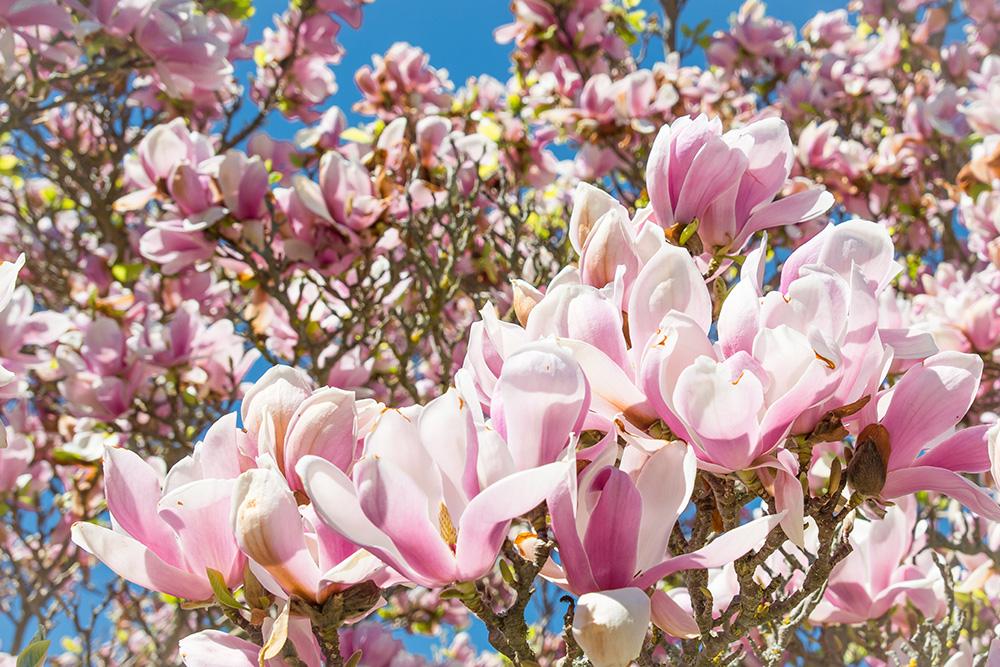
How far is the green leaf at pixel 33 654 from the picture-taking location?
2.78 ft

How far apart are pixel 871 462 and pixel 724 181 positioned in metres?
0.40

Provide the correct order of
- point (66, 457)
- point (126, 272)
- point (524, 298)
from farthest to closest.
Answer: point (126, 272) → point (66, 457) → point (524, 298)

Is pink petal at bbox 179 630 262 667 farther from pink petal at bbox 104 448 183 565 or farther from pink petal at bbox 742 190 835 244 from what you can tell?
pink petal at bbox 742 190 835 244

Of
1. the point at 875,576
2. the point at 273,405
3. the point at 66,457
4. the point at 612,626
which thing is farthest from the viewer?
the point at 66,457

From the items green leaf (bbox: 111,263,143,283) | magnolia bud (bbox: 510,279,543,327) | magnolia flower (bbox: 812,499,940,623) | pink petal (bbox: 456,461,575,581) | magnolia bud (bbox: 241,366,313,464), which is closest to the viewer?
pink petal (bbox: 456,461,575,581)

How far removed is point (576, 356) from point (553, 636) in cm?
351

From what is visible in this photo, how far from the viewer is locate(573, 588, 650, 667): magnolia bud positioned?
27.0 inches

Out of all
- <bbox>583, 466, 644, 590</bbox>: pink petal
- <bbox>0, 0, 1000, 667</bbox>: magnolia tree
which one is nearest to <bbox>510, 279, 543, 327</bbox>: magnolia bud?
<bbox>0, 0, 1000, 667</bbox>: magnolia tree

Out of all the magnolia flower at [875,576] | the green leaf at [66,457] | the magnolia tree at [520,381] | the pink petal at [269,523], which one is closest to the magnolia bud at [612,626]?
the magnolia tree at [520,381]

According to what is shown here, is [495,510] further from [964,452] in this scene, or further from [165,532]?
[964,452]

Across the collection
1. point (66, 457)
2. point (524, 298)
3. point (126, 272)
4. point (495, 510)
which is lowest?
point (495, 510)

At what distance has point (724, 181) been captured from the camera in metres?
1.09

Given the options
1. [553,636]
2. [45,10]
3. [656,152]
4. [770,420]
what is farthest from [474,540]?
[553,636]

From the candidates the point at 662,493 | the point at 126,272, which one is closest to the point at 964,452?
the point at 662,493
